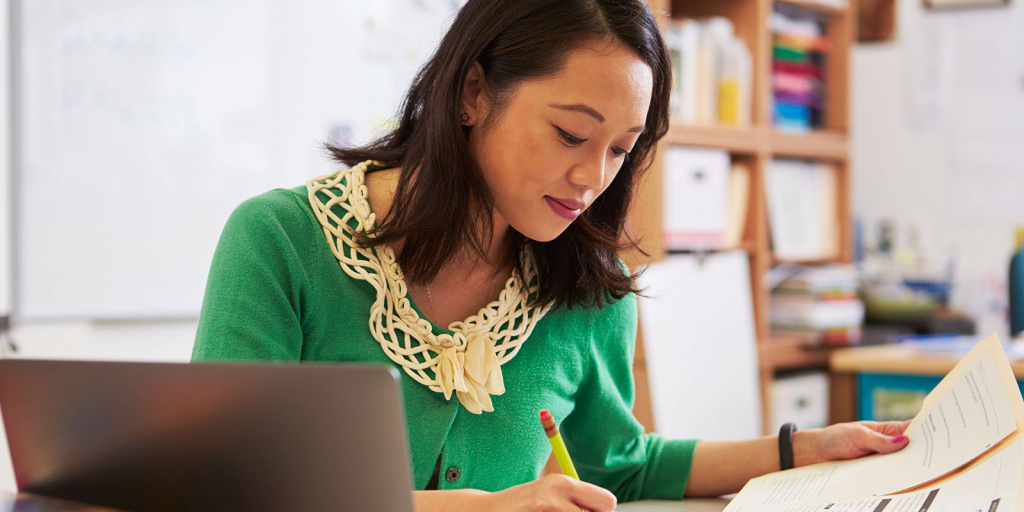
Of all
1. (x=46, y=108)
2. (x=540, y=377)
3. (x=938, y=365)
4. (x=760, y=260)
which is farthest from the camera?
(x=760, y=260)

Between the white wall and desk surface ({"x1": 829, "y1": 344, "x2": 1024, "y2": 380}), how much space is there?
69 centimetres

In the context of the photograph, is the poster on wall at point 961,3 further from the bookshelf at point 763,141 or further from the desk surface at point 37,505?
the desk surface at point 37,505

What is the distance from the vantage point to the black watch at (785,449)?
1032 mm

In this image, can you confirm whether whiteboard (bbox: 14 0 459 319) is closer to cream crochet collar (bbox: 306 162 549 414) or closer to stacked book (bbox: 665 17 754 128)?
cream crochet collar (bbox: 306 162 549 414)

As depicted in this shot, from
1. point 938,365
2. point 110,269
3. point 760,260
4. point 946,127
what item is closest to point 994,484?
point 110,269

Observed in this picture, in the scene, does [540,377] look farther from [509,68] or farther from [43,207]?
[43,207]

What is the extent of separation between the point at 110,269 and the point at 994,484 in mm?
1647

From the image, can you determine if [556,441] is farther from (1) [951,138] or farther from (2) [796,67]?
(1) [951,138]

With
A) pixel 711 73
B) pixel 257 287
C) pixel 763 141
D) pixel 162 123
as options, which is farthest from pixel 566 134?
pixel 763 141

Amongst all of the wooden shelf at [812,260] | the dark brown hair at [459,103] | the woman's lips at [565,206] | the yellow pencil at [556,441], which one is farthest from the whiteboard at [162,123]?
the wooden shelf at [812,260]

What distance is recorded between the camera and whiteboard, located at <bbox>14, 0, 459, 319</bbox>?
177cm

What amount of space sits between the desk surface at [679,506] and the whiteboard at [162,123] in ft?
3.01

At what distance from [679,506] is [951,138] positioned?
2707mm

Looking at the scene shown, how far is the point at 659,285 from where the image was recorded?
2.36 meters
